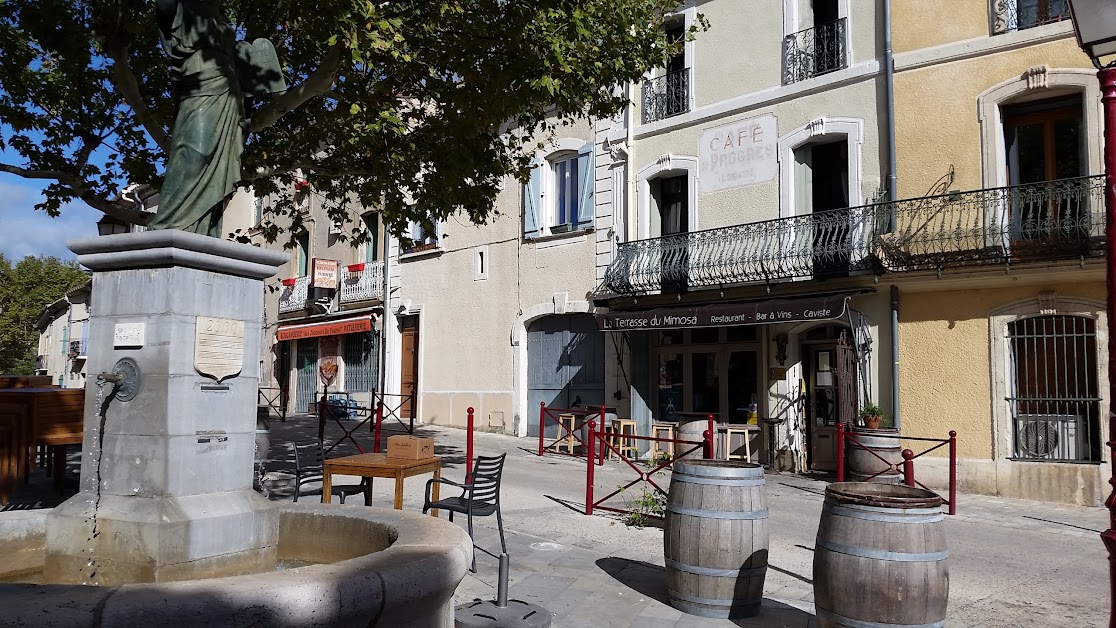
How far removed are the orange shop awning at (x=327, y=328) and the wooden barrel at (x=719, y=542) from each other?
18056mm

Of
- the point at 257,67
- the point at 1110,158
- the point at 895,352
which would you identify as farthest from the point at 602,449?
the point at 1110,158

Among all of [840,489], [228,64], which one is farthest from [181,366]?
[840,489]

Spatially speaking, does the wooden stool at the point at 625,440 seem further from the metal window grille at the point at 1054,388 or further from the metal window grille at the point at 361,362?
the metal window grille at the point at 361,362

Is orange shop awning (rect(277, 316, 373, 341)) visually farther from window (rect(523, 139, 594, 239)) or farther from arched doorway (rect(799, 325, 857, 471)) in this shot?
arched doorway (rect(799, 325, 857, 471))

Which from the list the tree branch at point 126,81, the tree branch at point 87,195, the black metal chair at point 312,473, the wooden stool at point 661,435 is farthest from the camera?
the wooden stool at point 661,435

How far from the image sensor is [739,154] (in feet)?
50.1

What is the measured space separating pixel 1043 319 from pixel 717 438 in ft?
16.9

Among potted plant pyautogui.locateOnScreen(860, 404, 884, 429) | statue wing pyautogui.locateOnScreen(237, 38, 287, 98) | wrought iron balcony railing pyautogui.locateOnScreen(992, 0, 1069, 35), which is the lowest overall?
potted plant pyautogui.locateOnScreen(860, 404, 884, 429)

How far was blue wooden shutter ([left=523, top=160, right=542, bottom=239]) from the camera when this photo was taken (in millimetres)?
18516

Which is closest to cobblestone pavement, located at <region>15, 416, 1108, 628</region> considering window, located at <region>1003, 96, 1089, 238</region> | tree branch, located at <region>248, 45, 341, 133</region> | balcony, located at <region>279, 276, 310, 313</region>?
window, located at <region>1003, 96, 1089, 238</region>

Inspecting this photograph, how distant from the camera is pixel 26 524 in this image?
424cm

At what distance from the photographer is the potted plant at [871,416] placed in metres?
12.2

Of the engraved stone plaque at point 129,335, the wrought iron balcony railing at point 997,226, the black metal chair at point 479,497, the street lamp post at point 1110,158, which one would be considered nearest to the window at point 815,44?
the wrought iron balcony railing at point 997,226

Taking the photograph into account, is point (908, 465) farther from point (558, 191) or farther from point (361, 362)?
point (361, 362)
